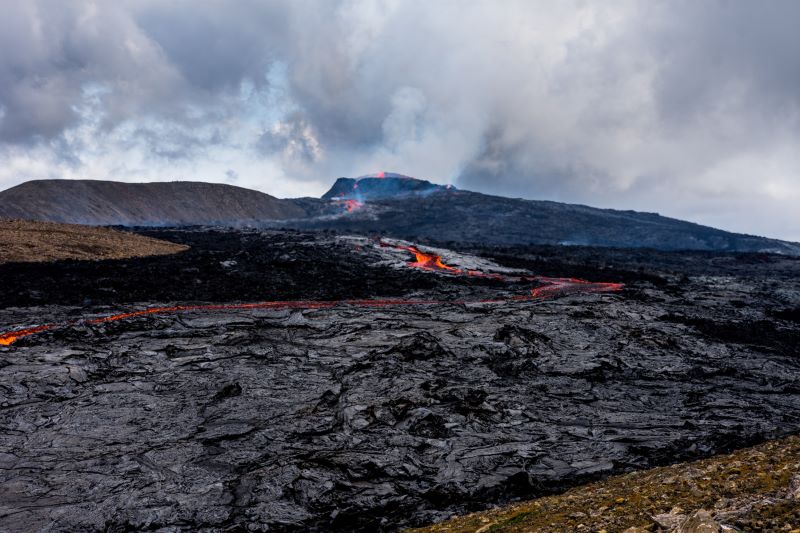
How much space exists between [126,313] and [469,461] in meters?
18.4

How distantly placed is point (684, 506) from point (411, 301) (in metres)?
24.4

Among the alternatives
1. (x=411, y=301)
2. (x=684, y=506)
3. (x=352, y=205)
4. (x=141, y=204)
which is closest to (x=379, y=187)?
(x=352, y=205)

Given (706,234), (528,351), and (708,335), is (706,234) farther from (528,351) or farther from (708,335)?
(528,351)

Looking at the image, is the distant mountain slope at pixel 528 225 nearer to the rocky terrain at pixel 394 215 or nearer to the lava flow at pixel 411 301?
the rocky terrain at pixel 394 215

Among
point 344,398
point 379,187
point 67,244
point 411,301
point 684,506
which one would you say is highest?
point 379,187

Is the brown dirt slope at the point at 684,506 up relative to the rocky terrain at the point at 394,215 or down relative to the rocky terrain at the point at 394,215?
down

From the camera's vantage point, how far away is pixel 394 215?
112m

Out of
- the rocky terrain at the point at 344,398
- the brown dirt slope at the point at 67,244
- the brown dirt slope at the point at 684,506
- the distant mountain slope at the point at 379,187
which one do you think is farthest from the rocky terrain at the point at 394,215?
the brown dirt slope at the point at 684,506

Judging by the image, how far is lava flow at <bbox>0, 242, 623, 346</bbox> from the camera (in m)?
20.6

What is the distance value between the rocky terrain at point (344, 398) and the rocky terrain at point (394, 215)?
60.6 meters

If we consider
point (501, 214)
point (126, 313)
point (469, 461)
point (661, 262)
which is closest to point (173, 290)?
point (126, 313)

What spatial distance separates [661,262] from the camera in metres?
68.7

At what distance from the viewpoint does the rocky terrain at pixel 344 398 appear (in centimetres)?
1084

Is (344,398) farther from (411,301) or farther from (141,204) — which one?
(141,204)
